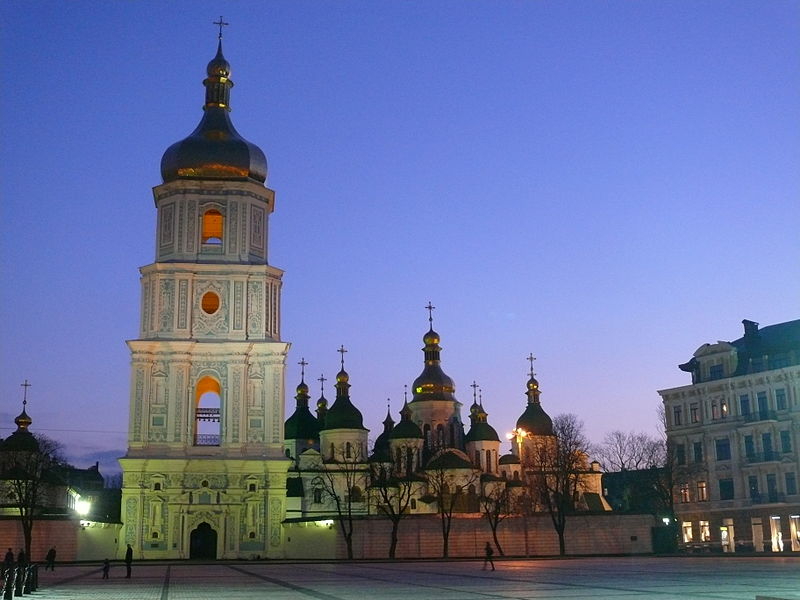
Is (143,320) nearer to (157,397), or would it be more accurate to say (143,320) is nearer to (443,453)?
(157,397)

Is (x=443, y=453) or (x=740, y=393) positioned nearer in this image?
(x=740, y=393)

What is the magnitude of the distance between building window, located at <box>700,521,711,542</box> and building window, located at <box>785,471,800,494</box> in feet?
20.8

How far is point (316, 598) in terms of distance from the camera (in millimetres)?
23672

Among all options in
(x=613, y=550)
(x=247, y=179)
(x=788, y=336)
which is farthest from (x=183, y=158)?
(x=788, y=336)

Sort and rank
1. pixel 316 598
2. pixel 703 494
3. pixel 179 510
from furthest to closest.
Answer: pixel 703 494 < pixel 179 510 < pixel 316 598

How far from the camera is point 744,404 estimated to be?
64.4 meters

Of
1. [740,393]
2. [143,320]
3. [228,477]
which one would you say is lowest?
[228,477]

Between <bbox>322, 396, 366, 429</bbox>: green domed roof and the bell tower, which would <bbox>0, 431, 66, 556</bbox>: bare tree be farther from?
<bbox>322, 396, 366, 429</bbox>: green domed roof

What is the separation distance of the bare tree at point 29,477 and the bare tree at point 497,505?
24.9 metres

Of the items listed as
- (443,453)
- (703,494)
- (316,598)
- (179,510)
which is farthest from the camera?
(443,453)

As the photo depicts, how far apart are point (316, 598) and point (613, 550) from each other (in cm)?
4183

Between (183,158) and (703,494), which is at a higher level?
(183,158)

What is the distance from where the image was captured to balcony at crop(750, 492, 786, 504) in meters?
60.6

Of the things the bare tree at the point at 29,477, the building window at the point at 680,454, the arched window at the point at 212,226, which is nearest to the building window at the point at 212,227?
the arched window at the point at 212,226
